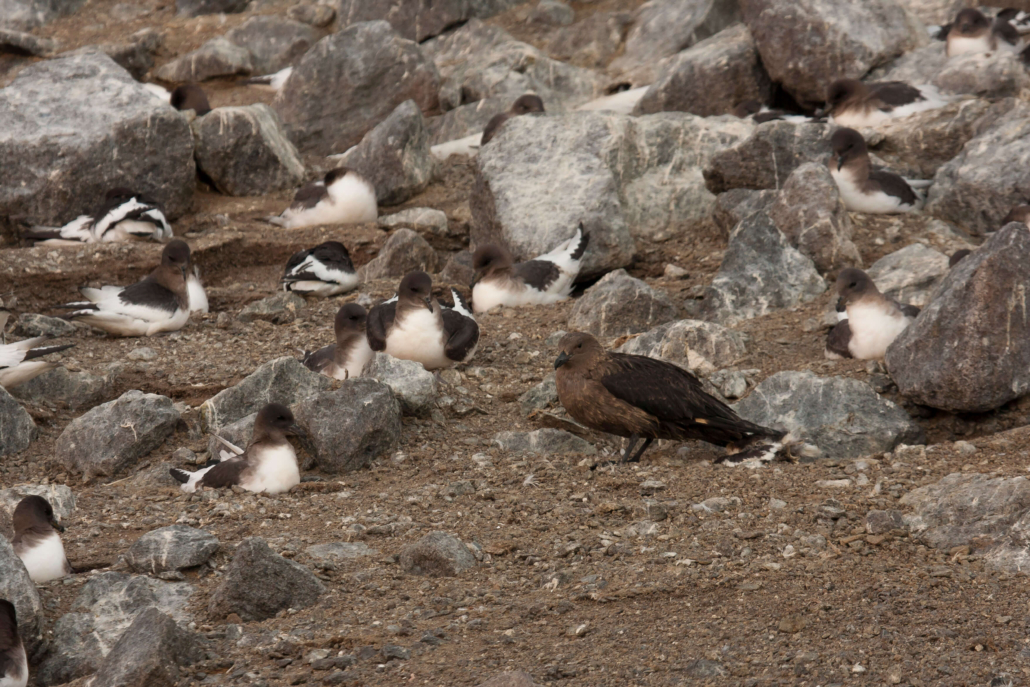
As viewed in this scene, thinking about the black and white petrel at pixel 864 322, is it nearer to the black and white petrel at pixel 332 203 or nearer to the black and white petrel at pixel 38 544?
the black and white petrel at pixel 38 544

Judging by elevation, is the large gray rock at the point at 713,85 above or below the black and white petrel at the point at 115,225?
below

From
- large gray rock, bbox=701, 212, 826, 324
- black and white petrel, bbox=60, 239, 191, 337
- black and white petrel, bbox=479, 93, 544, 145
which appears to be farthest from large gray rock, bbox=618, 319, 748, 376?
black and white petrel, bbox=479, 93, 544, 145

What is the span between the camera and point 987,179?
11398 mm

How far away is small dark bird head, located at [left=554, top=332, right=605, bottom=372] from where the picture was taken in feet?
24.2

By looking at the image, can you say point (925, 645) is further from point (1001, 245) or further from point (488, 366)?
point (488, 366)

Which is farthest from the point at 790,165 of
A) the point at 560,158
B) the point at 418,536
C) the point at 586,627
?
the point at 586,627

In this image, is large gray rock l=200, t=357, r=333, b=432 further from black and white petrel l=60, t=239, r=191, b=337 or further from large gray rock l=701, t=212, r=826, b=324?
large gray rock l=701, t=212, r=826, b=324

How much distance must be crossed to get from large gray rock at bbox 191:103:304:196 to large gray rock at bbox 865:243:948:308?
26.0ft

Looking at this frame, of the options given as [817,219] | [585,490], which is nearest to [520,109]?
[817,219]

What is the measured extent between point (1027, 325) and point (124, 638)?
5.55 meters

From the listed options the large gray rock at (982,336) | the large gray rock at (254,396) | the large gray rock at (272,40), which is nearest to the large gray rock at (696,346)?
the large gray rock at (982,336)

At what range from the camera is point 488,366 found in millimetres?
9305

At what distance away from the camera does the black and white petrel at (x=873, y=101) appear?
13406 mm

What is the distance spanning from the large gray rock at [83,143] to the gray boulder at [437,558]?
9.40 m
